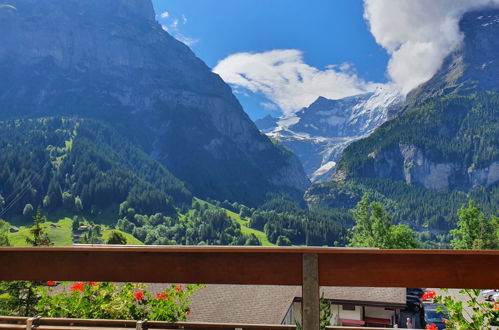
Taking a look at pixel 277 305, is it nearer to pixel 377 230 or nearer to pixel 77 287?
pixel 77 287

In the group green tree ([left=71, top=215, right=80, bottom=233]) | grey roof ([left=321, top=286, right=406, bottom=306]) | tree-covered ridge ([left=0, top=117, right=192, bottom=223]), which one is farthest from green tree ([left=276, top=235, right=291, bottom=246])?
grey roof ([left=321, top=286, right=406, bottom=306])

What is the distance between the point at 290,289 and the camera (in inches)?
645

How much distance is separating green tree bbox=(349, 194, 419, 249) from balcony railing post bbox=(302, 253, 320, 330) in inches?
2005

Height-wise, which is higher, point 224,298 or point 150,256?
point 150,256

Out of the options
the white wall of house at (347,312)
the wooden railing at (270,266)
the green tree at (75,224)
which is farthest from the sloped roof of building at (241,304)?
the green tree at (75,224)

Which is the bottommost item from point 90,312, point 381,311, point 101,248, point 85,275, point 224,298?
point 381,311

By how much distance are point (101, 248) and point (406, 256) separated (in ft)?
6.58

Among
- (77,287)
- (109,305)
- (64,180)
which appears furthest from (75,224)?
(109,305)

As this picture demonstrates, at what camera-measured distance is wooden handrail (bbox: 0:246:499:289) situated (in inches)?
97.7

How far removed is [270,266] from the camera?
→ 2586 millimetres

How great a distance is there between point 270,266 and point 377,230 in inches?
2081

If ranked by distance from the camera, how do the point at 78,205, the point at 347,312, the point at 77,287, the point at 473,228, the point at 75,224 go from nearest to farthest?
the point at 77,287 → the point at 347,312 → the point at 473,228 → the point at 75,224 → the point at 78,205

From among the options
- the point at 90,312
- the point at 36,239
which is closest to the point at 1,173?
the point at 36,239

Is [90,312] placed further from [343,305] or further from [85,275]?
[343,305]
